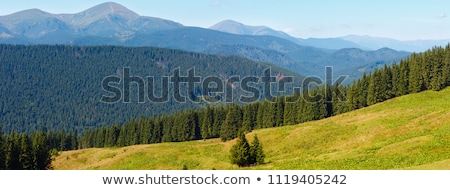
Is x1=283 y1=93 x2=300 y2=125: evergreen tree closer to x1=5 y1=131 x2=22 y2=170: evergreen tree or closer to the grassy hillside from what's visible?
the grassy hillside

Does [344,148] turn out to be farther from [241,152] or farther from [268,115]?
[268,115]

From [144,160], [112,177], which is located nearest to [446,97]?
[144,160]

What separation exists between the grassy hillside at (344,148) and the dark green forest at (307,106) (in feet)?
24.4


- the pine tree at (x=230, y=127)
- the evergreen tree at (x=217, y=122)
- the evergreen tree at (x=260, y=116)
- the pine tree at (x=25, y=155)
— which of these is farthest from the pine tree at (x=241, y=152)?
the evergreen tree at (x=260, y=116)

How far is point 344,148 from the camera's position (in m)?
55.6

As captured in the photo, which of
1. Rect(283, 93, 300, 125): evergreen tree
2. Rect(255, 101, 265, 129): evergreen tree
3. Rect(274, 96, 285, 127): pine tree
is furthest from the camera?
Rect(255, 101, 265, 129): evergreen tree

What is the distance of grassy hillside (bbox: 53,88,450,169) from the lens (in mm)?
41116

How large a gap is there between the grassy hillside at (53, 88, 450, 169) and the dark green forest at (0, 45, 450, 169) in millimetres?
7426

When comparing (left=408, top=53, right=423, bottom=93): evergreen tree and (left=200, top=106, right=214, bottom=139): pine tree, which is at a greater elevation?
(left=408, top=53, right=423, bottom=93): evergreen tree

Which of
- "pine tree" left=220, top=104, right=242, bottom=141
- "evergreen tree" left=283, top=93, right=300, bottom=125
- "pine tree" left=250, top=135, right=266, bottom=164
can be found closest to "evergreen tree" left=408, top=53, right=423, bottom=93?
"evergreen tree" left=283, top=93, right=300, bottom=125

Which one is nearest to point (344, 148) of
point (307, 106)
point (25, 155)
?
point (307, 106)

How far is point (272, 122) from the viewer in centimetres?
10550

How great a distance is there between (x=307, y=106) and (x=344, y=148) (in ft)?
152

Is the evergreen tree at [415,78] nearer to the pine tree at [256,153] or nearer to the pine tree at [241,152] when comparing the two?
the pine tree at [256,153]
